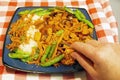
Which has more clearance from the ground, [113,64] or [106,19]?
[106,19]

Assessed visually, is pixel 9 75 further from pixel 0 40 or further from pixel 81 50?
pixel 81 50

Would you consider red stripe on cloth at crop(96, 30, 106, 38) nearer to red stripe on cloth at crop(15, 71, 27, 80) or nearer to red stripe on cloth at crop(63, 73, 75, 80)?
red stripe on cloth at crop(63, 73, 75, 80)

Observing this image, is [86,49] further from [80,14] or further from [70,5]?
[70,5]

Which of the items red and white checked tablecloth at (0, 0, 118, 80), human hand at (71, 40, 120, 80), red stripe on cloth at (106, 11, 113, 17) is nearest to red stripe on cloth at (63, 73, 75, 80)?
red and white checked tablecloth at (0, 0, 118, 80)

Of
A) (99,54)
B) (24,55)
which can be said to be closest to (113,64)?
(99,54)

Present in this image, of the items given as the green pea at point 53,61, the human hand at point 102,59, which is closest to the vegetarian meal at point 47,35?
the green pea at point 53,61

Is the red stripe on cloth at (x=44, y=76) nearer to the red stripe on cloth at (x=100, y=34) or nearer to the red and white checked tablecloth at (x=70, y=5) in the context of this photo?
the red and white checked tablecloth at (x=70, y=5)
